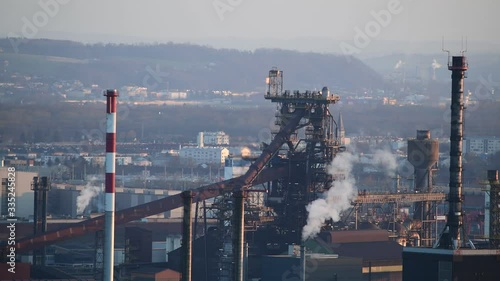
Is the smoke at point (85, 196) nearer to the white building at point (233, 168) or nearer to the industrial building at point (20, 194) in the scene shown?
the industrial building at point (20, 194)

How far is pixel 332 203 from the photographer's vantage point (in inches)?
1805

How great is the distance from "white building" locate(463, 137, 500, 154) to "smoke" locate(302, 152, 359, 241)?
45.2 m

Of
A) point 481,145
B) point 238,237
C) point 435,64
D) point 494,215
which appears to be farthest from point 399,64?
point 238,237

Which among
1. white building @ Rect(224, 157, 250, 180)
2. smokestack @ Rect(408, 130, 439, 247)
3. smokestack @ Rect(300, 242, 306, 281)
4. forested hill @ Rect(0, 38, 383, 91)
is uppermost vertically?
forested hill @ Rect(0, 38, 383, 91)

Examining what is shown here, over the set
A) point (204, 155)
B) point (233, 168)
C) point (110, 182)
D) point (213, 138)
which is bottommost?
point (233, 168)

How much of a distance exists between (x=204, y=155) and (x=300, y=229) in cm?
5494

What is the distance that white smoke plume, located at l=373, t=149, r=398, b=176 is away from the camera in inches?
3123

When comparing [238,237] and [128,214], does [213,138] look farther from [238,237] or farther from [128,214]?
[238,237]

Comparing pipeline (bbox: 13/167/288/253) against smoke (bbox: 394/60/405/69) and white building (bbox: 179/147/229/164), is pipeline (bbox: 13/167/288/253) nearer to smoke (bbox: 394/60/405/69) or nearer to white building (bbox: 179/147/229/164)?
white building (bbox: 179/147/229/164)

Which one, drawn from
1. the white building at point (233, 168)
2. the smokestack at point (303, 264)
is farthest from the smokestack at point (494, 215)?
the white building at point (233, 168)

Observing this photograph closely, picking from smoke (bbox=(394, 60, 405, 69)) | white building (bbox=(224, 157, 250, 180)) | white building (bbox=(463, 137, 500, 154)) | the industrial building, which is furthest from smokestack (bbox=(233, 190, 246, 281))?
smoke (bbox=(394, 60, 405, 69))

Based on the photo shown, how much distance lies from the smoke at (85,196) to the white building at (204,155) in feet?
90.8

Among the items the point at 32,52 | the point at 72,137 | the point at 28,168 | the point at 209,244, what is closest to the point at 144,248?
the point at 209,244

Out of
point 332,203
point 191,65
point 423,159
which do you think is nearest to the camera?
point 332,203
